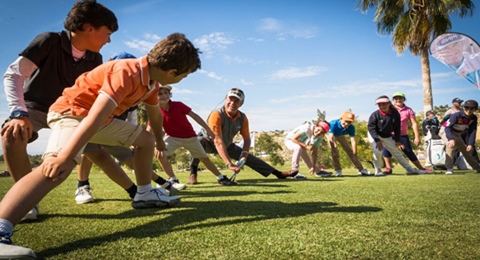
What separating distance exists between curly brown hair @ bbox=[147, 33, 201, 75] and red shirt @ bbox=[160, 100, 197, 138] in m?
3.75

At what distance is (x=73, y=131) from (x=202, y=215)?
116cm

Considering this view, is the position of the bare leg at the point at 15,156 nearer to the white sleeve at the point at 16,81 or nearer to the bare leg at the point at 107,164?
the white sleeve at the point at 16,81

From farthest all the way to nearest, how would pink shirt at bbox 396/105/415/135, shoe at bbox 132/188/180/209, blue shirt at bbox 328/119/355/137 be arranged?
pink shirt at bbox 396/105/415/135 → blue shirt at bbox 328/119/355/137 → shoe at bbox 132/188/180/209

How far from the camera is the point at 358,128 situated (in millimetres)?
23062

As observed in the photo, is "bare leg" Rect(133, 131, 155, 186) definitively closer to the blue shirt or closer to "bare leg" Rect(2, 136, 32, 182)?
"bare leg" Rect(2, 136, 32, 182)

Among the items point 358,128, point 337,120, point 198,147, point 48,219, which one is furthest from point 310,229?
point 358,128

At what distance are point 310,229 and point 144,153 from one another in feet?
5.62

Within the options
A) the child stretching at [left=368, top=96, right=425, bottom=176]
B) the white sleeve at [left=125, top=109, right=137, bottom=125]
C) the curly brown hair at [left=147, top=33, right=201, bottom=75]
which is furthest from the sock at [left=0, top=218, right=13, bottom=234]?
the child stretching at [left=368, top=96, right=425, bottom=176]

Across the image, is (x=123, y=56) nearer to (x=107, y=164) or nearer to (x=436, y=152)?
(x=107, y=164)

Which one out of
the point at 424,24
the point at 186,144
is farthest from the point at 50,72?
the point at 424,24

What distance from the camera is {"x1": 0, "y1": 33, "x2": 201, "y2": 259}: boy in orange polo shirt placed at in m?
1.67

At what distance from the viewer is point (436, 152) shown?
9289 mm

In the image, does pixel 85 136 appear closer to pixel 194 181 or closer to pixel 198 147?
pixel 198 147

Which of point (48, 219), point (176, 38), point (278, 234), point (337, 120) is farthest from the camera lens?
point (337, 120)
